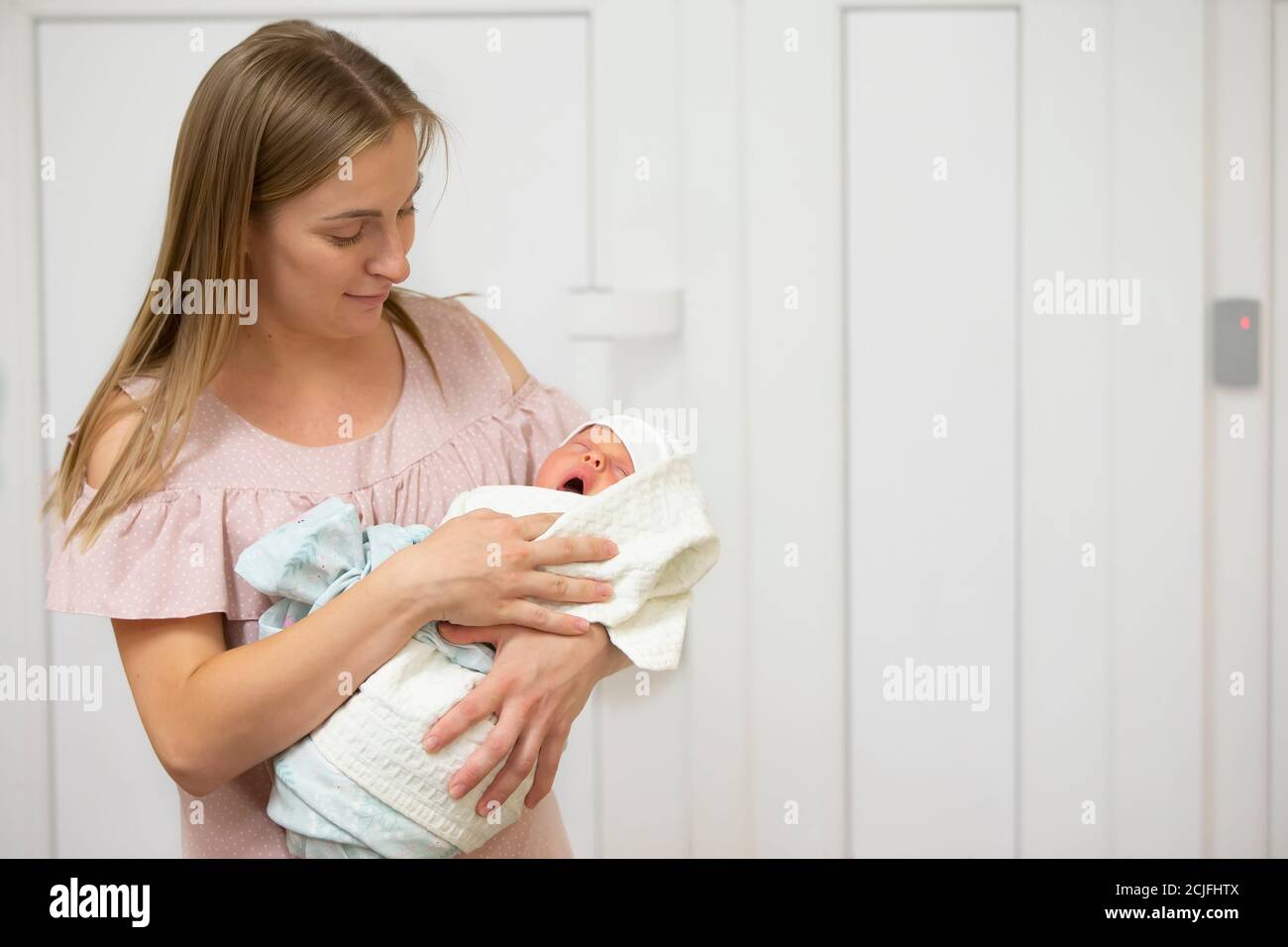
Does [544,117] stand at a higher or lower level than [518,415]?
higher

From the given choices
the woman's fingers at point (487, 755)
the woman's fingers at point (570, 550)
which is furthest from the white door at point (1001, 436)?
the woman's fingers at point (487, 755)

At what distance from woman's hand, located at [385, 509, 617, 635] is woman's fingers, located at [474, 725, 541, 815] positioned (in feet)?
0.34

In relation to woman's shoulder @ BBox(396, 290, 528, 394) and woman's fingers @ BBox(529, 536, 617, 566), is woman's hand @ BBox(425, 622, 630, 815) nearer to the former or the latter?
woman's fingers @ BBox(529, 536, 617, 566)

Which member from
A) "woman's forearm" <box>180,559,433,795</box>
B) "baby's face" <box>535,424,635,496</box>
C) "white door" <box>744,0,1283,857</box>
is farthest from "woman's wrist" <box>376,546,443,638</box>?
"white door" <box>744,0,1283,857</box>

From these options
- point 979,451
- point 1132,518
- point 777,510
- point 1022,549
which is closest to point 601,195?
point 777,510

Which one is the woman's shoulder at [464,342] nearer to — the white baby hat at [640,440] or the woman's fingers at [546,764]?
the white baby hat at [640,440]

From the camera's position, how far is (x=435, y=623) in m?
1.10

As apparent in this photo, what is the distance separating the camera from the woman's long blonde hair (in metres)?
1.12

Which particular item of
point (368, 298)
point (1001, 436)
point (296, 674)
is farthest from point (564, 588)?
point (1001, 436)

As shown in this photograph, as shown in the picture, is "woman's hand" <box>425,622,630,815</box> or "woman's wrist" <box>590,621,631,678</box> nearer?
"woman's hand" <box>425,622,630,815</box>

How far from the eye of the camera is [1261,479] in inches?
78.9

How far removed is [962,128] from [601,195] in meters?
0.61

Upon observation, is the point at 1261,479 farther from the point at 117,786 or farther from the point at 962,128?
the point at 117,786
